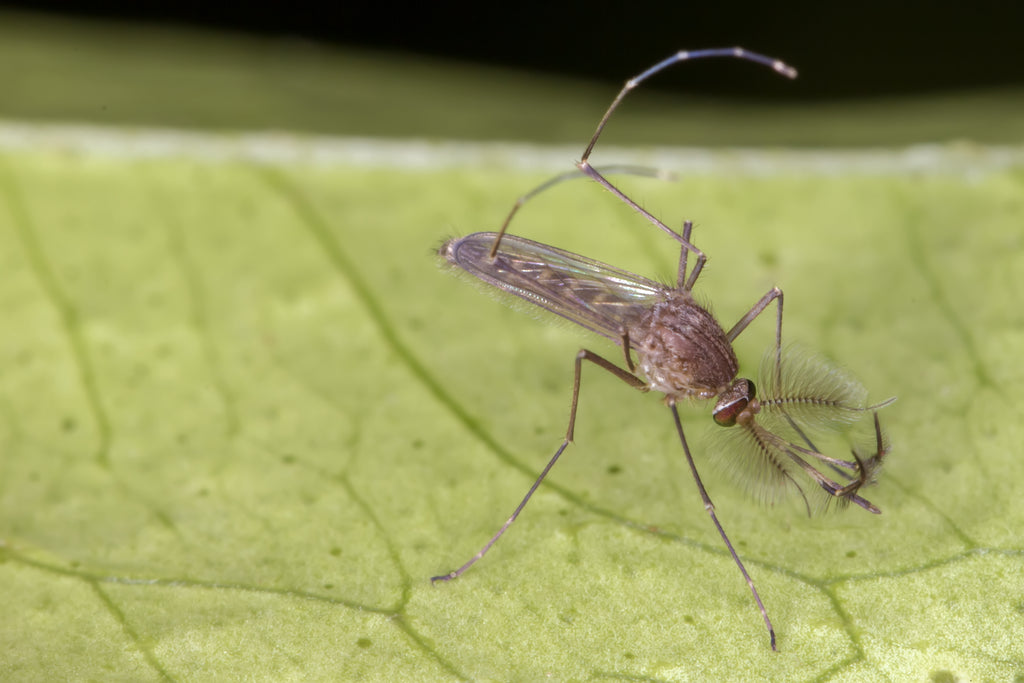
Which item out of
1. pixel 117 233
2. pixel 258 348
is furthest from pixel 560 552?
pixel 117 233

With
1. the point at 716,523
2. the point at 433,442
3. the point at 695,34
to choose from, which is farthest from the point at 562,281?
the point at 695,34

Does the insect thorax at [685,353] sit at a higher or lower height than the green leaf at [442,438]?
Result: higher

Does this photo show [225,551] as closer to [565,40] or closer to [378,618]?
[378,618]

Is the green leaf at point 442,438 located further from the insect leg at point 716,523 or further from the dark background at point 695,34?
the dark background at point 695,34

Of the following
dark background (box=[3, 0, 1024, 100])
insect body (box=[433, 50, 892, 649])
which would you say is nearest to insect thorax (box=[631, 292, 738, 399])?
insect body (box=[433, 50, 892, 649])

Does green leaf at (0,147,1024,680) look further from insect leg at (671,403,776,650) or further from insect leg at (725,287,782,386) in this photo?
insect leg at (725,287,782,386)

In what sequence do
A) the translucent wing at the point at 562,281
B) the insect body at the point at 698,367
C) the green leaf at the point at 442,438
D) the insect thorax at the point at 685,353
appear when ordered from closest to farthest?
1. the green leaf at the point at 442,438
2. the insect body at the point at 698,367
3. the insect thorax at the point at 685,353
4. the translucent wing at the point at 562,281

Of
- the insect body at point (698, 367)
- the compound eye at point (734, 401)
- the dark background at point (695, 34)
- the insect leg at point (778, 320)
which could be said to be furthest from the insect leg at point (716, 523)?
the dark background at point (695, 34)
